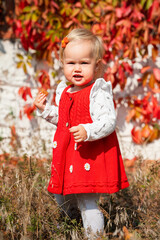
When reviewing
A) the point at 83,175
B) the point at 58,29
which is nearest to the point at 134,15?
the point at 58,29

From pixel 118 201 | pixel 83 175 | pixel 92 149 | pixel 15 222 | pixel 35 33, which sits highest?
pixel 35 33

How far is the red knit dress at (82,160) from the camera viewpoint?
166cm

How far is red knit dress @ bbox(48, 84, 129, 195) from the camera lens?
166cm

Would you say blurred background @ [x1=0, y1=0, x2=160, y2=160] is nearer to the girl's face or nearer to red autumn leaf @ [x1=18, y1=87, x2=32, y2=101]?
red autumn leaf @ [x1=18, y1=87, x2=32, y2=101]

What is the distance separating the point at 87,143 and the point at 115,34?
2.06 m

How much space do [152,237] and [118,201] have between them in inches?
27.5

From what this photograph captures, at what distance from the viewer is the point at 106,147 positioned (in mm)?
1728

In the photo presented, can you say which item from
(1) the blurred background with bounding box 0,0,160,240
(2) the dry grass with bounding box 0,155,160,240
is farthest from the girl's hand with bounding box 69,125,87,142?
(1) the blurred background with bounding box 0,0,160,240

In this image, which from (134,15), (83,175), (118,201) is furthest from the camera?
(134,15)

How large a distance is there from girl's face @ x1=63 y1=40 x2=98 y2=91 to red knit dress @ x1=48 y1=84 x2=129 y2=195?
7 centimetres

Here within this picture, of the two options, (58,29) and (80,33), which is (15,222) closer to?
(80,33)

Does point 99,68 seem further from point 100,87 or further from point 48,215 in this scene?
point 48,215

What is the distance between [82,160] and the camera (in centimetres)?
168

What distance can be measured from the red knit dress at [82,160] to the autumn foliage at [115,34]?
5.37 feet
